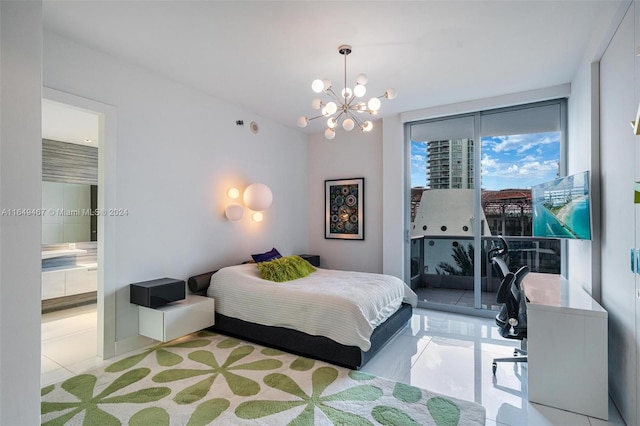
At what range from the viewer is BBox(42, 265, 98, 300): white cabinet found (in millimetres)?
4531

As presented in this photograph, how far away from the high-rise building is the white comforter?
5.83ft

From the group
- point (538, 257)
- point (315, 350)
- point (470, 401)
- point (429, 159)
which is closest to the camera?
point (470, 401)

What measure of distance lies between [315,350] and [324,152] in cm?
363

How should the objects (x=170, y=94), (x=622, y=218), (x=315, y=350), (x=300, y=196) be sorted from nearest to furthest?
(x=622, y=218), (x=315, y=350), (x=170, y=94), (x=300, y=196)

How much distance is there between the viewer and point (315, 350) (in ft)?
10.1

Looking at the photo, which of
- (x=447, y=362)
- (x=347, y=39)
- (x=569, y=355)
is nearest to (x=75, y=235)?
(x=347, y=39)

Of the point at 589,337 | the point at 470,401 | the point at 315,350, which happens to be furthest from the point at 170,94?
the point at 589,337

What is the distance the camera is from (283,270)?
3961 mm

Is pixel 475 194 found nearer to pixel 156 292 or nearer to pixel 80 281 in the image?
pixel 156 292

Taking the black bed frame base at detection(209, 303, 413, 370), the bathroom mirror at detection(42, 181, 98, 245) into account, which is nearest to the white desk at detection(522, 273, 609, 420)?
the black bed frame base at detection(209, 303, 413, 370)

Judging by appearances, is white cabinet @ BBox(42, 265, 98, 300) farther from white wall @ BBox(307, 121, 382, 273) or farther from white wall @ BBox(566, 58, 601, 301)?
white wall @ BBox(566, 58, 601, 301)

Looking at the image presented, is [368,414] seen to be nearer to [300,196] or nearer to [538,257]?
[538,257]

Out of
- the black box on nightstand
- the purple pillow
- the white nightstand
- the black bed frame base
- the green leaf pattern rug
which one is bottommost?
the green leaf pattern rug

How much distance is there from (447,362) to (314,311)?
1.33m
